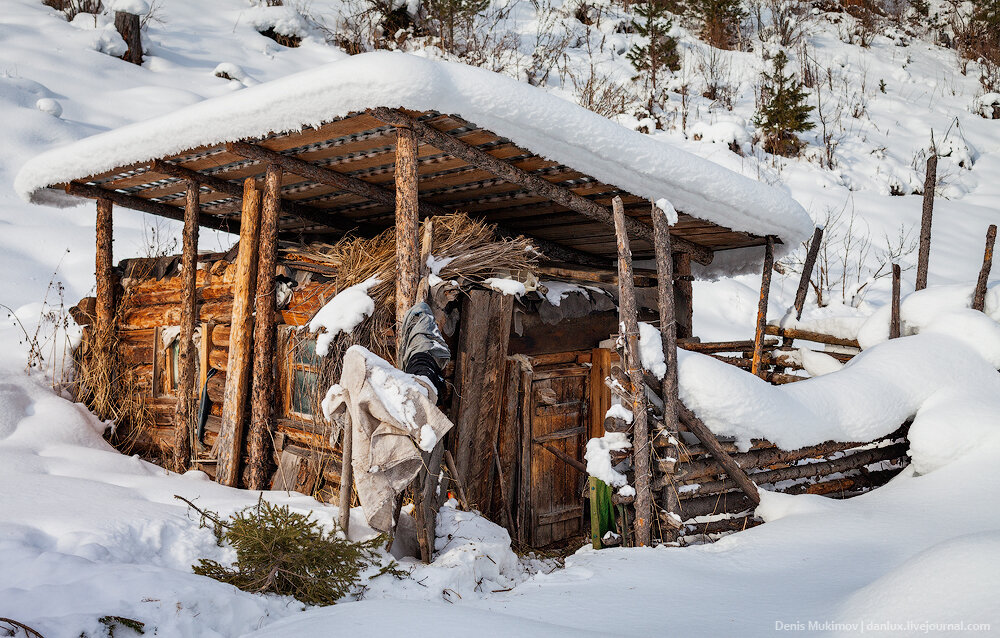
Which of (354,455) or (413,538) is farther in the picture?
(413,538)

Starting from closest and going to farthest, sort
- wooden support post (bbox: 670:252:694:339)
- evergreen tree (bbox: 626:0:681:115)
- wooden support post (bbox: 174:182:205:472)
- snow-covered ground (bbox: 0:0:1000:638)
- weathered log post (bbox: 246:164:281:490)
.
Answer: snow-covered ground (bbox: 0:0:1000:638), weathered log post (bbox: 246:164:281:490), wooden support post (bbox: 174:182:205:472), wooden support post (bbox: 670:252:694:339), evergreen tree (bbox: 626:0:681:115)

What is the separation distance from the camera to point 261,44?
1694 centimetres

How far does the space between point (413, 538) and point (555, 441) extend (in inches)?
94.3

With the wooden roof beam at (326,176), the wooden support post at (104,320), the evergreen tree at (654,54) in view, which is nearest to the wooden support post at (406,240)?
the wooden roof beam at (326,176)

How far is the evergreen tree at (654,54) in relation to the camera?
17016 millimetres

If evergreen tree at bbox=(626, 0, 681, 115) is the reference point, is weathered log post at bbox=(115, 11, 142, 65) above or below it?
below

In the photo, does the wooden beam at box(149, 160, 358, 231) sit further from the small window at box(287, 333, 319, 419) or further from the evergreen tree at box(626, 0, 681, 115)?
the evergreen tree at box(626, 0, 681, 115)

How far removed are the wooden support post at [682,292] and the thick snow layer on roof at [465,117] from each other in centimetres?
112

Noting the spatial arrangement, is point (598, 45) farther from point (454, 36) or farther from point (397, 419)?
point (397, 419)

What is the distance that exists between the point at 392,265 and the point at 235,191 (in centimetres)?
233

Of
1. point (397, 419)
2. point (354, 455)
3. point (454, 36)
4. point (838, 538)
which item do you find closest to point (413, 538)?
point (354, 455)

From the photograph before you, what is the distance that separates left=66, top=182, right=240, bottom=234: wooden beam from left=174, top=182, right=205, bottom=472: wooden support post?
545 millimetres

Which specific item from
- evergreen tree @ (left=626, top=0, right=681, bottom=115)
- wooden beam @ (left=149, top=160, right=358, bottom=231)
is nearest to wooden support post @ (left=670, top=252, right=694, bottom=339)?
wooden beam @ (left=149, top=160, right=358, bottom=231)

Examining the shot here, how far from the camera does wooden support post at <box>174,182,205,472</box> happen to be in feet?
19.7
